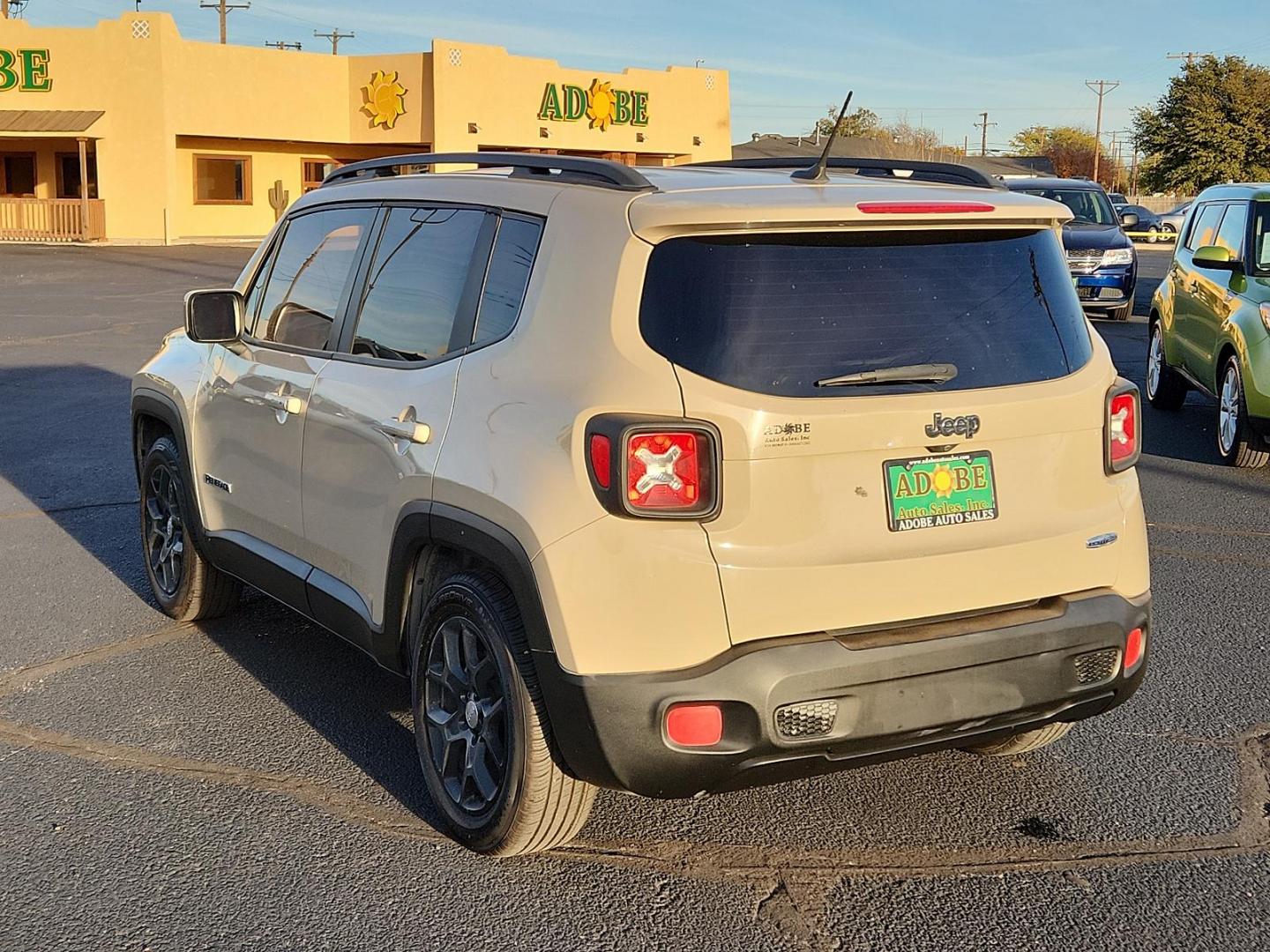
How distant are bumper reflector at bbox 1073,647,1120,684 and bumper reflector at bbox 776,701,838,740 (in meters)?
0.76

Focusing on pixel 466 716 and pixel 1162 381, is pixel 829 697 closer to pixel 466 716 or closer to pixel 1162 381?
pixel 466 716

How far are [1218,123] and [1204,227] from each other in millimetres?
50729

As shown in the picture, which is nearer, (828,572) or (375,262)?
(828,572)

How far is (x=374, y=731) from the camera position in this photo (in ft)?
15.5

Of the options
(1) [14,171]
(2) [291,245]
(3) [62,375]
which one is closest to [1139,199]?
(1) [14,171]

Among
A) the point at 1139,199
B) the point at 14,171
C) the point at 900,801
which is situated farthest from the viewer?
the point at 1139,199

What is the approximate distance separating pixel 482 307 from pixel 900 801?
6.25 feet

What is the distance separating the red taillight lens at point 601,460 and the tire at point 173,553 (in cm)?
284

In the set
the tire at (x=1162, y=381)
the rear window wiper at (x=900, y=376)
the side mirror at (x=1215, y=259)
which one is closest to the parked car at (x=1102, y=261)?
the tire at (x=1162, y=381)

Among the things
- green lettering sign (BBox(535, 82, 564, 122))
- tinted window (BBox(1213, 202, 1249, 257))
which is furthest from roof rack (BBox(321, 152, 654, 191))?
green lettering sign (BBox(535, 82, 564, 122))

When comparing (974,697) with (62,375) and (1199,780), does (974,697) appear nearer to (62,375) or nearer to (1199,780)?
(1199,780)

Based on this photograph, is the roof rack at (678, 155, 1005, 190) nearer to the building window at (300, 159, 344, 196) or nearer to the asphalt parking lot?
the asphalt parking lot

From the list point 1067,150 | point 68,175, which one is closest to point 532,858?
point 68,175

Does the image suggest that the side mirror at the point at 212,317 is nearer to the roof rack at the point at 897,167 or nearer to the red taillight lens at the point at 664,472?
the roof rack at the point at 897,167
